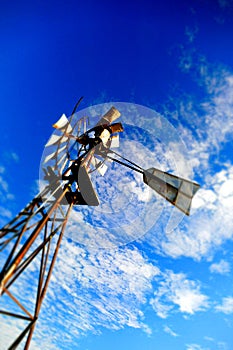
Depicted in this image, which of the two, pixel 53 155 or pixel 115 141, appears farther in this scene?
pixel 115 141

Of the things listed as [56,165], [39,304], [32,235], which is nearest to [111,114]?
[56,165]

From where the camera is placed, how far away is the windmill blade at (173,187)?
6754 mm

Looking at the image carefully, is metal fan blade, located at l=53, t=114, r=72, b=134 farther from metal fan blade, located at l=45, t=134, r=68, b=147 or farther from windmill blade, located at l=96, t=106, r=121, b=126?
windmill blade, located at l=96, t=106, r=121, b=126

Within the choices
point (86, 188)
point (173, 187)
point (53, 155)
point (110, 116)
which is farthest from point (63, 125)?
point (173, 187)

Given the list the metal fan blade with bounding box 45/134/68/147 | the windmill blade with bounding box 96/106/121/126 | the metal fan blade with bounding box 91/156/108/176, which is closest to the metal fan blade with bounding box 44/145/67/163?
the metal fan blade with bounding box 45/134/68/147

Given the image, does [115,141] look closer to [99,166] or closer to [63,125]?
[99,166]

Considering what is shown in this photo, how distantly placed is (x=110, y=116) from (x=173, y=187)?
3.94 m

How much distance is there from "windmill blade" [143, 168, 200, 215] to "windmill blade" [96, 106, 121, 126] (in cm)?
273

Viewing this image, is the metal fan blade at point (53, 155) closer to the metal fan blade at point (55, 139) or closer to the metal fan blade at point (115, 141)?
the metal fan blade at point (55, 139)

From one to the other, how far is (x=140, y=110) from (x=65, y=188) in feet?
11.3

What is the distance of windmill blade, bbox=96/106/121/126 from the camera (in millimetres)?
9375

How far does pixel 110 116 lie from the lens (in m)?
9.47

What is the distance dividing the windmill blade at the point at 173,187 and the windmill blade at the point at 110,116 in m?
2.73

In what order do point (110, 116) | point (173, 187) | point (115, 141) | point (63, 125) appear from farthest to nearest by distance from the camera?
point (115, 141) → point (110, 116) → point (63, 125) → point (173, 187)
